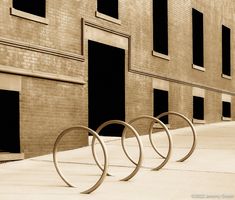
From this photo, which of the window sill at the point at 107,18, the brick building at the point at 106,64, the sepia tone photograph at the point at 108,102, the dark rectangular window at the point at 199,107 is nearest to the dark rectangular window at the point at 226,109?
the brick building at the point at 106,64

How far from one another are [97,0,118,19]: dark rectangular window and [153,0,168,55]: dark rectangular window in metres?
3.24

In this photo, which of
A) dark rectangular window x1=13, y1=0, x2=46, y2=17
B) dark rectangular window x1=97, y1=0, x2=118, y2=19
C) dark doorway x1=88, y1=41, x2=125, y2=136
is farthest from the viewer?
dark doorway x1=88, y1=41, x2=125, y2=136

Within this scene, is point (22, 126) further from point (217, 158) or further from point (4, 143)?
point (217, 158)

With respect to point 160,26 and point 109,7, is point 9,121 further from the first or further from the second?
point 160,26

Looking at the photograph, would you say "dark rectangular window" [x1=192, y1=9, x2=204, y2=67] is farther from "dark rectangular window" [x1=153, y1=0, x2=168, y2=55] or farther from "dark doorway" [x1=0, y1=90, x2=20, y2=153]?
"dark doorway" [x1=0, y1=90, x2=20, y2=153]

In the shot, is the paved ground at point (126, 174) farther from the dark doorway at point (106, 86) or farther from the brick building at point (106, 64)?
the dark doorway at point (106, 86)

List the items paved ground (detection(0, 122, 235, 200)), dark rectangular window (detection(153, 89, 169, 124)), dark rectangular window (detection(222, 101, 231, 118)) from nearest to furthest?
paved ground (detection(0, 122, 235, 200)) < dark rectangular window (detection(153, 89, 169, 124)) < dark rectangular window (detection(222, 101, 231, 118))

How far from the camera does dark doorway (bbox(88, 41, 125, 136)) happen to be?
14820 mm

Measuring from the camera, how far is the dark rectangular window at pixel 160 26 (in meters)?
17.6

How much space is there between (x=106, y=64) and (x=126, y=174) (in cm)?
745

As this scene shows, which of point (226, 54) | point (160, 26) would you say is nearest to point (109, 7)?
point (160, 26)

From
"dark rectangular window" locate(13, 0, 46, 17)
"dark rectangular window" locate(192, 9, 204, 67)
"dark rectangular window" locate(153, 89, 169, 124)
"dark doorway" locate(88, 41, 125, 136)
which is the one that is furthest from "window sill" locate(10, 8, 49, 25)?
"dark rectangular window" locate(192, 9, 204, 67)

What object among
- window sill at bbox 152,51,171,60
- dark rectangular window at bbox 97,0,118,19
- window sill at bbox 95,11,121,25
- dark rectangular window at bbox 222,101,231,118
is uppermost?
dark rectangular window at bbox 97,0,118,19

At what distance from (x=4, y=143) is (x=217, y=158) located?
4589mm
